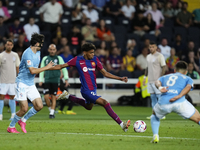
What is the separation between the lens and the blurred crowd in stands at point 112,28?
58.9 feet

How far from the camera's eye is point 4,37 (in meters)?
17.5

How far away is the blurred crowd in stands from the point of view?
17953 mm

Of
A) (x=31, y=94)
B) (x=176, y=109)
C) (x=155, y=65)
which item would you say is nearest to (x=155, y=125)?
(x=176, y=109)

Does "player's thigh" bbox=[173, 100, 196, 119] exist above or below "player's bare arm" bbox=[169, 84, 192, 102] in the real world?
below

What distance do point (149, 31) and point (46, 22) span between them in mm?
5484

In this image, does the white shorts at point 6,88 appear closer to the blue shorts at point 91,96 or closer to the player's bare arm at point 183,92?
the blue shorts at point 91,96

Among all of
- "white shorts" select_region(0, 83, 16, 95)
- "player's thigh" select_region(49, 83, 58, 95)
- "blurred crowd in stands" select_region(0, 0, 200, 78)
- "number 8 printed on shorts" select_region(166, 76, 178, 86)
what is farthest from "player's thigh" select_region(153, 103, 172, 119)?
"blurred crowd in stands" select_region(0, 0, 200, 78)

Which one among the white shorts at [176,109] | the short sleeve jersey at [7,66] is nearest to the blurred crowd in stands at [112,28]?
the short sleeve jersey at [7,66]

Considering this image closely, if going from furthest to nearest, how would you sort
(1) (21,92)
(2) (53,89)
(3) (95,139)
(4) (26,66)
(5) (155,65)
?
(2) (53,89) < (5) (155,65) < (1) (21,92) < (4) (26,66) < (3) (95,139)

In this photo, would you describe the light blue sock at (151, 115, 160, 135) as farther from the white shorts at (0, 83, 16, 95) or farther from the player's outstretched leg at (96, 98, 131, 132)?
the white shorts at (0, 83, 16, 95)

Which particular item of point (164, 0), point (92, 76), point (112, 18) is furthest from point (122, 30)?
point (92, 76)

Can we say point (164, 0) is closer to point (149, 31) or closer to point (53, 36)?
point (149, 31)

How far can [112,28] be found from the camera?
20094 millimetres

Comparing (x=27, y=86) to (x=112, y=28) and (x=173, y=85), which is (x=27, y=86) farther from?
(x=112, y=28)
